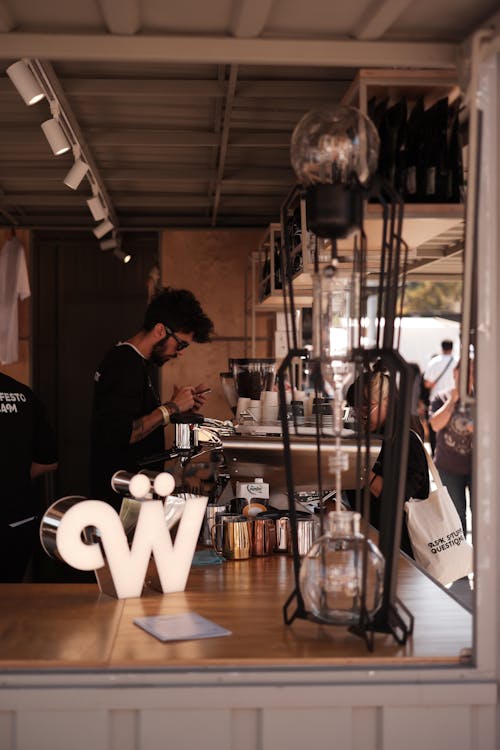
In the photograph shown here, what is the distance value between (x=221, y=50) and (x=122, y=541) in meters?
1.31

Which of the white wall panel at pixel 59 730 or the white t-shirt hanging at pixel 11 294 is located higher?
the white t-shirt hanging at pixel 11 294

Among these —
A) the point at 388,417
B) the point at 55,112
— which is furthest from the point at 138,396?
the point at 388,417

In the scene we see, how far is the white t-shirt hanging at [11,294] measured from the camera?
792 cm

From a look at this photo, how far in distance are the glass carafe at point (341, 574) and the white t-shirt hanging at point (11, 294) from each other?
6.20 meters

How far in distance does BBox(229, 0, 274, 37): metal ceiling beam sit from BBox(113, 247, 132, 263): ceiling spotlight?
21.7 feet

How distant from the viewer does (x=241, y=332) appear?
8.52 meters

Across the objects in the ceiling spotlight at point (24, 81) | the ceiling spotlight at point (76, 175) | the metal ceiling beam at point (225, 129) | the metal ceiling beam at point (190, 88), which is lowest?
the ceiling spotlight at point (76, 175)

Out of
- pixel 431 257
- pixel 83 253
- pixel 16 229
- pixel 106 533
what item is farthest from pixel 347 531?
pixel 83 253

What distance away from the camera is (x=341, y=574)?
6.91 ft

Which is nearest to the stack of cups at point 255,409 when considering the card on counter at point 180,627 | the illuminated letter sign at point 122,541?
the illuminated letter sign at point 122,541

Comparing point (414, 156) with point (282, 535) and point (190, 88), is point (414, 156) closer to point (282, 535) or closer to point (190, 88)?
point (282, 535)

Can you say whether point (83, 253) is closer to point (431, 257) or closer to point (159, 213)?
point (159, 213)

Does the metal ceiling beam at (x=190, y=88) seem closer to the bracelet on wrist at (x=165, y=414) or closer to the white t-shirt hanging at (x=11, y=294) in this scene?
the bracelet on wrist at (x=165, y=414)

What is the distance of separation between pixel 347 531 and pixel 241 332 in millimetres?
6453
